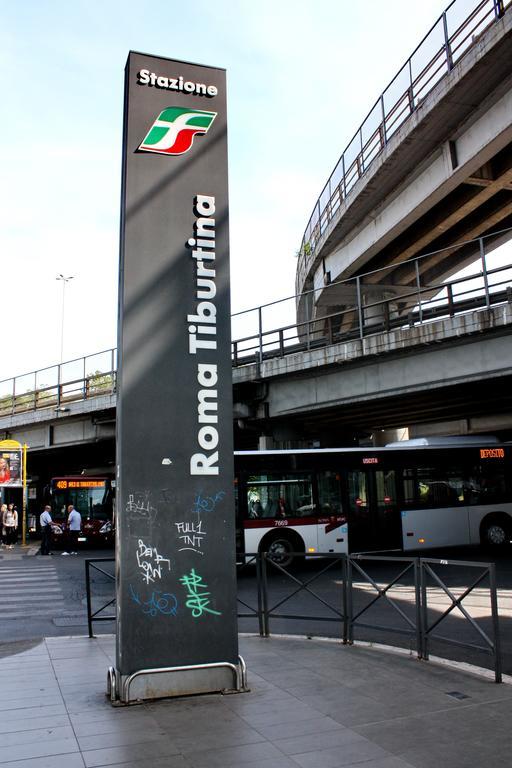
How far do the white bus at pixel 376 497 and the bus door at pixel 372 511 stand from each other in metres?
0.03

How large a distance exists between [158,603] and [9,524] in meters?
24.1

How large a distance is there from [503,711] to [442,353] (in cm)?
1300

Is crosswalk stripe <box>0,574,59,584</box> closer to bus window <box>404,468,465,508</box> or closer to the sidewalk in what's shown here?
bus window <box>404,468,465,508</box>

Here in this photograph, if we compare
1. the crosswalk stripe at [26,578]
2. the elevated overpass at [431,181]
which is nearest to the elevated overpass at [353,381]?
the elevated overpass at [431,181]

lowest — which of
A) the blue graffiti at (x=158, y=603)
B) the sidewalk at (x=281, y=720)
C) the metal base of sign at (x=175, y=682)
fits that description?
the sidewalk at (x=281, y=720)

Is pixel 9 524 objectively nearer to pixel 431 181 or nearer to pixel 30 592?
pixel 30 592

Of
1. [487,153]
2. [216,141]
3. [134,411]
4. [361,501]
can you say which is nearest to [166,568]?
[134,411]

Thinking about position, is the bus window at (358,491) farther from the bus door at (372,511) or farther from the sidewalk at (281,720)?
the sidewalk at (281,720)

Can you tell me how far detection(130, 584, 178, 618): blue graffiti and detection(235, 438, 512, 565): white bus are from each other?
10.4 m

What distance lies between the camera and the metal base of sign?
578cm

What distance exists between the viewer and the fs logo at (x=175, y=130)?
6.57 m

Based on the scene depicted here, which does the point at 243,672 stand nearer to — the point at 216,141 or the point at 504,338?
the point at 216,141

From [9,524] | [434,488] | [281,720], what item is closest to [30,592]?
[281,720]

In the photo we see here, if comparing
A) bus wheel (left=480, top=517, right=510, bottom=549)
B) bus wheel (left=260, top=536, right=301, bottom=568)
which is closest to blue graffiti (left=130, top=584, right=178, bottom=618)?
bus wheel (left=260, top=536, right=301, bottom=568)
